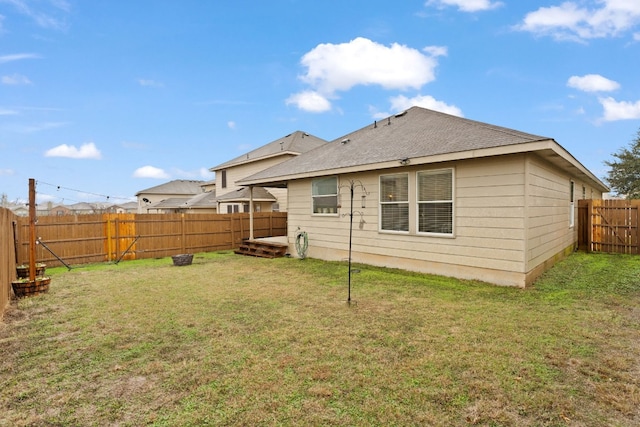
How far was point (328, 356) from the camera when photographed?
10.2 ft

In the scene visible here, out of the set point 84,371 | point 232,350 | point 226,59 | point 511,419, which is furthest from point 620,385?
point 226,59

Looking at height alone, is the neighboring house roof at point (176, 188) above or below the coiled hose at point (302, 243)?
above

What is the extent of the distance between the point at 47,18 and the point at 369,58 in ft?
37.7

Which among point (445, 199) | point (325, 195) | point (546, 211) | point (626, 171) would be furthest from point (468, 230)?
point (626, 171)

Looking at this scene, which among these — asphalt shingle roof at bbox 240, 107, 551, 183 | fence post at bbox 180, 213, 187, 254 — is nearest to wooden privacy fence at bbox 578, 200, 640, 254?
asphalt shingle roof at bbox 240, 107, 551, 183

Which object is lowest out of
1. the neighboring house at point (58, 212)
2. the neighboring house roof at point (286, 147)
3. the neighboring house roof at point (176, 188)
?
the neighboring house at point (58, 212)

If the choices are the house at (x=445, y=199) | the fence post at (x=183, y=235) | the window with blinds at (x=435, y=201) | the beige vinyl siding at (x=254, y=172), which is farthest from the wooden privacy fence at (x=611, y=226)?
the fence post at (x=183, y=235)

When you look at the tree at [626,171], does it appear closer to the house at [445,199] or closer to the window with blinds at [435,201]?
the house at [445,199]

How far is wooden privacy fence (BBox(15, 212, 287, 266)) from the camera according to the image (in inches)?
359

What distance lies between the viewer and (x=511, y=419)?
2143 mm

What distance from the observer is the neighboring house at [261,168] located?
17.8 metres

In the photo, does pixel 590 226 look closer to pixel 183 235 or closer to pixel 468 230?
pixel 468 230

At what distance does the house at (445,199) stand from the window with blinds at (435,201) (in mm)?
22

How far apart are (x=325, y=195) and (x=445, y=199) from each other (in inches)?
144
